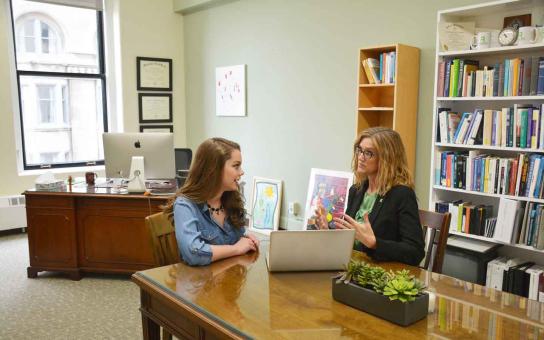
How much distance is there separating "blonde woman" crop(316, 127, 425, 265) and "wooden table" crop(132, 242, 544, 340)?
0.11 meters

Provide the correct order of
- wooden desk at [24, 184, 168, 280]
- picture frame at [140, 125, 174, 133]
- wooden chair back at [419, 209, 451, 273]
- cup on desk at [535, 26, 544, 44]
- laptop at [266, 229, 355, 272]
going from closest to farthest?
laptop at [266, 229, 355, 272] < wooden chair back at [419, 209, 451, 273] < cup on desk at [535, 26, 544, 44] < wooden desk at [24, 184, 168, 280] < picture frame at [140, 125, 174, 133]

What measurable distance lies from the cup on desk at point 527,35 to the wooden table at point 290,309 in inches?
71.2

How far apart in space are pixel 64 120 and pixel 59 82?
50cm

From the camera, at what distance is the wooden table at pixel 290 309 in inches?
51.8

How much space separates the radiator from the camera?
5254mm

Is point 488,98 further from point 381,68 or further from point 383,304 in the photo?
point 383,304

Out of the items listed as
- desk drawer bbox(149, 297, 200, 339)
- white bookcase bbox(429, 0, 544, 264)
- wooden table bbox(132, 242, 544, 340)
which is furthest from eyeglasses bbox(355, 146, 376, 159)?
white bookcase bbox(429, 0, 544, 264)

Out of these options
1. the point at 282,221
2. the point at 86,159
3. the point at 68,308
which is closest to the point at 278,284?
the point at 68,308

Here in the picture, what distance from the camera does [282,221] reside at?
520cm

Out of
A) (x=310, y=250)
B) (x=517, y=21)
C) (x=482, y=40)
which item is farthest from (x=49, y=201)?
(x=517, y=21)

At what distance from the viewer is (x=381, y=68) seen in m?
3.65

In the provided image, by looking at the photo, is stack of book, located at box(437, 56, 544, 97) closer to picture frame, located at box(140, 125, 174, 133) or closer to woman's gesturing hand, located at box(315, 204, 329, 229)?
woman's gesturing hand, located at box(315, 204, 329, 229)

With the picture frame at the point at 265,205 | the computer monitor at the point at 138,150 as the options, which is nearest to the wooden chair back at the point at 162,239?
the computer monitor at the point at 138,150

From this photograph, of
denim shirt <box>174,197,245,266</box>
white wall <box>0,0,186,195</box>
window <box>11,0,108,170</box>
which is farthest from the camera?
window <box>11,0,108,170</box>
